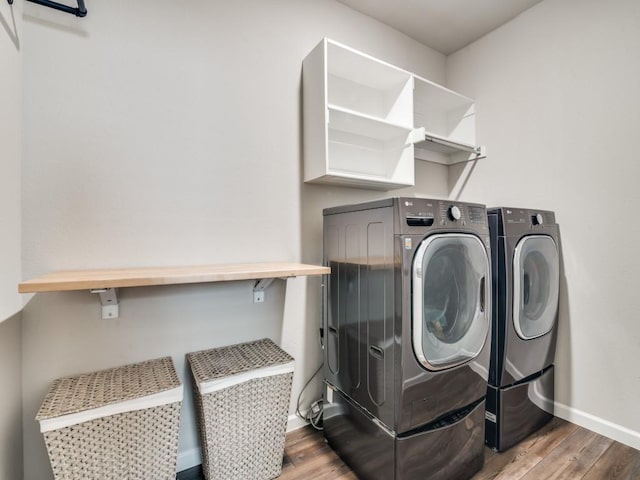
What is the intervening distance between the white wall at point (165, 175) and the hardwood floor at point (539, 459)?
13.9 inches

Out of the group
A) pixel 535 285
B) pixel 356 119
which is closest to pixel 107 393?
pixel 356 119

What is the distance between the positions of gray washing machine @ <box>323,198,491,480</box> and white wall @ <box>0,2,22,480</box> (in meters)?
1.33

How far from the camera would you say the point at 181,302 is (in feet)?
4.91

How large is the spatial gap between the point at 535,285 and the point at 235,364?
1.74 m

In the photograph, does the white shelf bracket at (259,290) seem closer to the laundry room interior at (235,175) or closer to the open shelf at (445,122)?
the laundry room interior at (235,175)

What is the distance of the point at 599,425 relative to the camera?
1.79 metres

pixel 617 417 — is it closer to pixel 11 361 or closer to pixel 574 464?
pixel 574 464

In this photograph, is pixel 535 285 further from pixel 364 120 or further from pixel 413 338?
pixel 364 120

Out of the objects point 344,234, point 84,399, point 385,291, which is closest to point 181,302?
point 84,399

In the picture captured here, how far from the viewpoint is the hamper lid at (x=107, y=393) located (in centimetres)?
101

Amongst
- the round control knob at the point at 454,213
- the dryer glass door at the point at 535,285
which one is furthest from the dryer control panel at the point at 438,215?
the dryer glass door at the point at 535,285

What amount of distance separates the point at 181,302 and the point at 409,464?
1.25 m

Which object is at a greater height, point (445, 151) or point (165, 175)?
point (445, 151)

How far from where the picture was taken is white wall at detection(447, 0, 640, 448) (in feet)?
5.64
